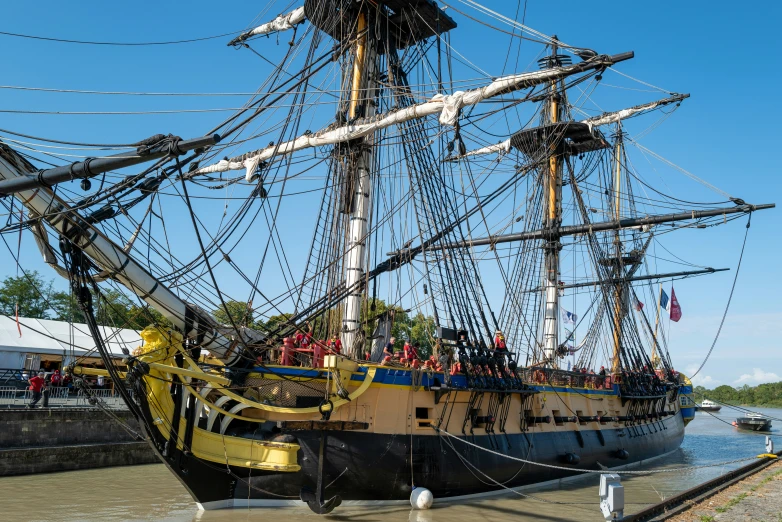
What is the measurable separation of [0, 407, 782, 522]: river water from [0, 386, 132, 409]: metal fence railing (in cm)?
260

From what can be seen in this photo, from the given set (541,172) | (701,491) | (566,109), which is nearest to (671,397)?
(541,172)

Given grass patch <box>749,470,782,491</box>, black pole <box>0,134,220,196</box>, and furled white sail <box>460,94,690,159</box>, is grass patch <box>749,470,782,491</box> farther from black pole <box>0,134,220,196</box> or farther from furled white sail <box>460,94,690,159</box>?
furled white sail <box>460,94,690,159</box>

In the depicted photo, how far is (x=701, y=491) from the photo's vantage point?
488 inches

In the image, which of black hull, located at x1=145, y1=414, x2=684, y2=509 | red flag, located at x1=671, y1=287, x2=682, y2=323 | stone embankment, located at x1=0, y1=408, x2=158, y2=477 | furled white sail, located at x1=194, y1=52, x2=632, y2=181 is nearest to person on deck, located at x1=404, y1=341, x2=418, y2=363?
black hull, located at x1=145, y1=414, x2=684, y2=509

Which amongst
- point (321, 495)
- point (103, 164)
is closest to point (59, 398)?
point (321, 495)

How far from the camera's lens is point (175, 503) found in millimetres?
13758

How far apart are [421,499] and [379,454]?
4.13 ft

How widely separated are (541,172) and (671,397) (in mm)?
12068

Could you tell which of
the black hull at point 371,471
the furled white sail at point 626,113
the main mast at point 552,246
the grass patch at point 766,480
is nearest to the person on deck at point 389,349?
the black hull at point 371,471

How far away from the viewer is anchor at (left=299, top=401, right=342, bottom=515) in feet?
37.6

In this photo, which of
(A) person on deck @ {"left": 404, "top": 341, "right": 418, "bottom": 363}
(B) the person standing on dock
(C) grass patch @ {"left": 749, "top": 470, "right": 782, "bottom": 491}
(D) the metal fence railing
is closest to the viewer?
(C) grass patch @ {"left": 749, "top": 470, "right": 782, "bottom": 491}

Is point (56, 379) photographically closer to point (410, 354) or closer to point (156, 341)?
point (156, 341)

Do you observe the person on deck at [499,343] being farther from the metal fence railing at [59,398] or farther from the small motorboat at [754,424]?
the small motorboat at [754,424]

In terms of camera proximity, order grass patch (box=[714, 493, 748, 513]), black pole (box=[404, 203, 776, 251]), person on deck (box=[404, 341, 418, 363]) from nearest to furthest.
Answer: grass patch (box=[714, 493, 748, 513]), person on deck (box=[404, 341, 418, 363]), black pole (box=[404, 203, 776, 251])
